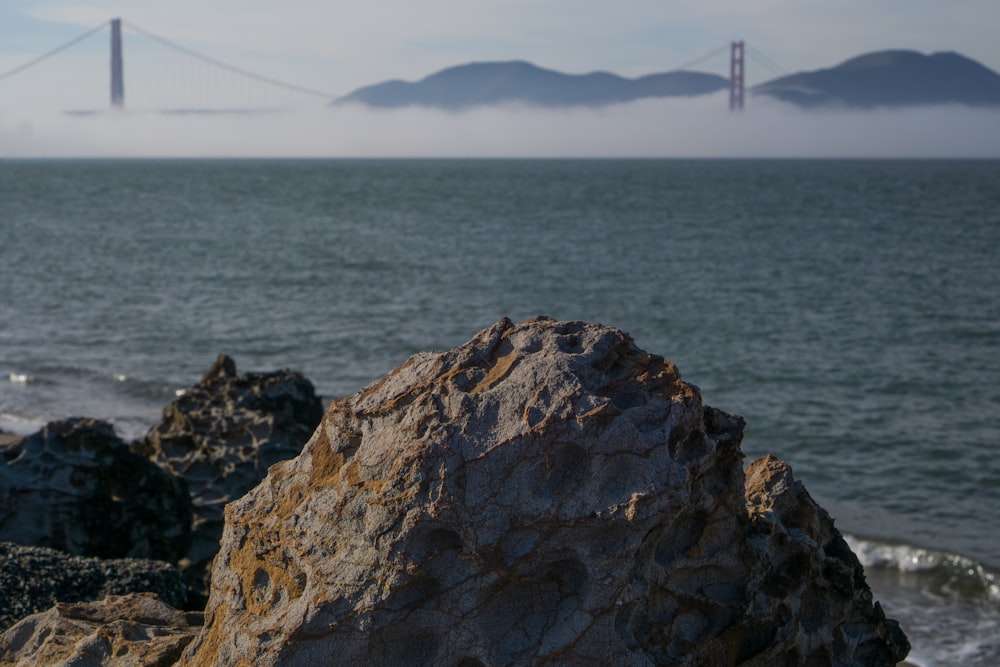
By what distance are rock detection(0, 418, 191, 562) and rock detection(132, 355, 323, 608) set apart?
0.39 m

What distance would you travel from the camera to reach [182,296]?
23.2m

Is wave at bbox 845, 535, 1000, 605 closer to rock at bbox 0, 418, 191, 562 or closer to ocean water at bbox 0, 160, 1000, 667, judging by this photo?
ocean water at bbox 0, 160, 1000, 667

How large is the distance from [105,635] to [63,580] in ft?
4.00

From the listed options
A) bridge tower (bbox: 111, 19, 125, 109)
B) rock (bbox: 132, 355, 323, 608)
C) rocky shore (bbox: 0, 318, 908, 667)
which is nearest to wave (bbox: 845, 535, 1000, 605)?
rock (bbox: 132, 355, 323, 608)

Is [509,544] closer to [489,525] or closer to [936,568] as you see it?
[489,525]

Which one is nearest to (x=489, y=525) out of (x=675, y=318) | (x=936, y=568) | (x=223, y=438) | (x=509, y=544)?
(x=509, y=544)

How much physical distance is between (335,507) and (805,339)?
52.4 ft

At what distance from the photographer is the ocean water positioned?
34.2ft

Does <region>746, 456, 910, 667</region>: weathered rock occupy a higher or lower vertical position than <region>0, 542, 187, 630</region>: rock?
higher

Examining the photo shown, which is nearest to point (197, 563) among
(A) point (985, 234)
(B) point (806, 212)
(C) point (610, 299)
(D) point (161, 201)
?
(C) point (610, 299)

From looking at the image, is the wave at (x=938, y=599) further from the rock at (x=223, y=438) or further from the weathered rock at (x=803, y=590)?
the rock at (x=223, y=438)

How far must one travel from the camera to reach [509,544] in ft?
9.14

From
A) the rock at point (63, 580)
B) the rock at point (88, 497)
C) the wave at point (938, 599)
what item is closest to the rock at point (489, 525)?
the rock at point (63, 580)

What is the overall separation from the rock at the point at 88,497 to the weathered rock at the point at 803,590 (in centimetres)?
337
